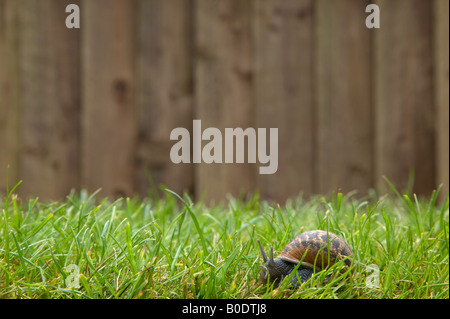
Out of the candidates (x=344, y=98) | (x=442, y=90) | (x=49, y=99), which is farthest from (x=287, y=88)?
(x=49, y=99)

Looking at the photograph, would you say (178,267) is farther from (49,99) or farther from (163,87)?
(49,99)

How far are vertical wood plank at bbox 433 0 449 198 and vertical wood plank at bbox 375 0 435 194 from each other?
6 centimetres

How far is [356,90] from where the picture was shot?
7.10ft

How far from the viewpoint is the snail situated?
2.96 ft

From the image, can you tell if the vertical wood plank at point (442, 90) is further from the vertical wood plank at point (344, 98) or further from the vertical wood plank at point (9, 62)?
the vertical wood plank at point (9, 62)

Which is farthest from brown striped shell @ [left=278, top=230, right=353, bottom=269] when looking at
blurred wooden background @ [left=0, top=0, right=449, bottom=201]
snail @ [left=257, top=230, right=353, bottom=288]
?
blurred wooden background @ [left=0, top=0, right=449, bottom=201]

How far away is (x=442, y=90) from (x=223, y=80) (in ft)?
2.96

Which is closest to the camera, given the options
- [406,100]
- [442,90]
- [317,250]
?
[317,250]

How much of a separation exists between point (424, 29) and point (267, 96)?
72 centimetres

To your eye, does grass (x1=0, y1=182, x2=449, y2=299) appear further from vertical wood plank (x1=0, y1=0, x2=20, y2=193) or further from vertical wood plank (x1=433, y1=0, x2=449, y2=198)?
vertical wood plank (x1=0, y1=0, x2=20, y2=193)

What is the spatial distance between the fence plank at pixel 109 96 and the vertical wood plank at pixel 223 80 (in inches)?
12.0

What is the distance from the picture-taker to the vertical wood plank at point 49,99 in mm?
2213

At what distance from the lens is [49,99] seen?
224 cm
